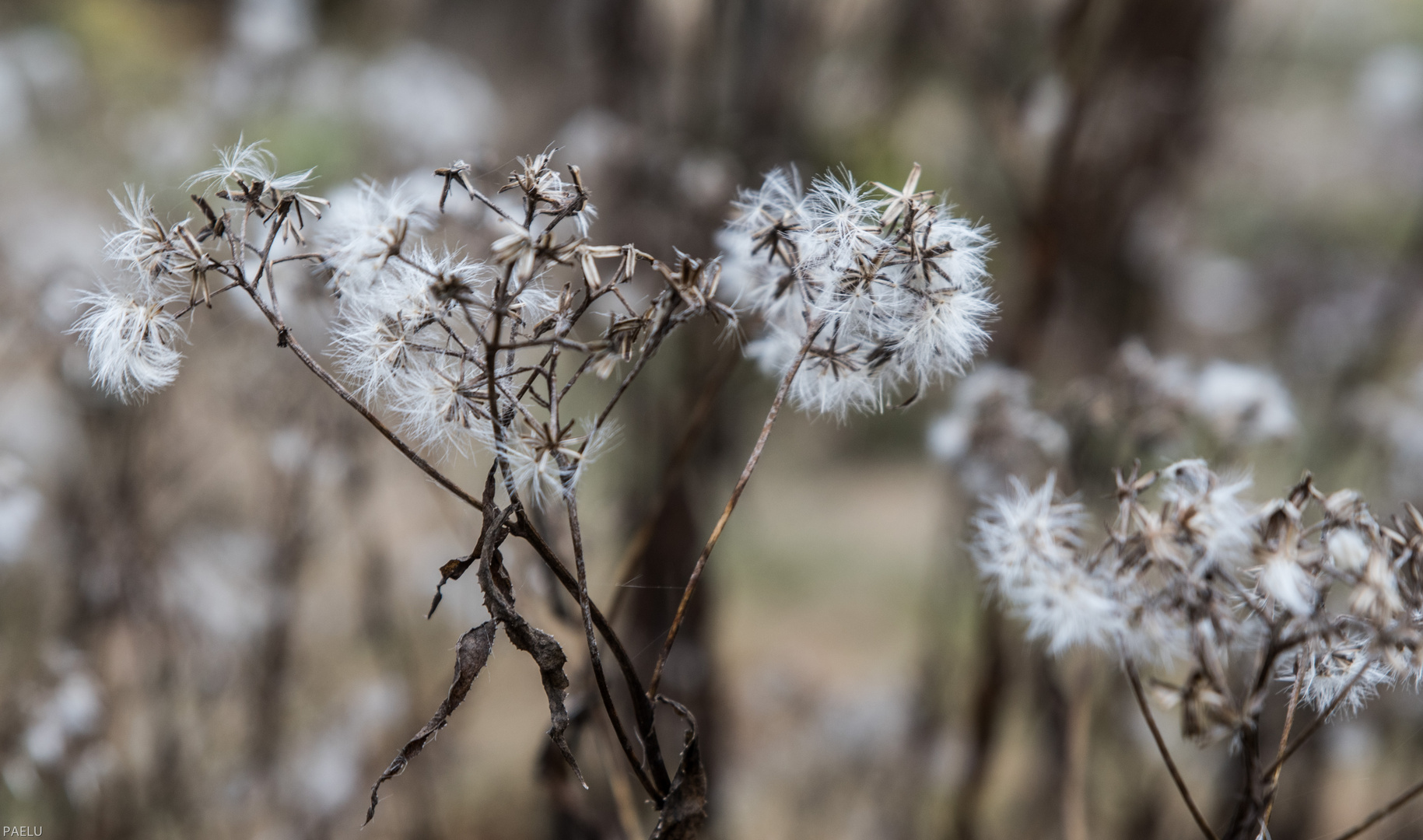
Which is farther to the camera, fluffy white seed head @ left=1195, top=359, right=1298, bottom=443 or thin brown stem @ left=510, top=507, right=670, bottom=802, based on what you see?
fluffy white seed head @ left=1195, top=359, right=1298, bottom=443

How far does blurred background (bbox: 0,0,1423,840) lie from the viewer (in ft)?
4.80

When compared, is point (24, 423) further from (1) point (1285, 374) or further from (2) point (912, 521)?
(1) point (1285, 374)

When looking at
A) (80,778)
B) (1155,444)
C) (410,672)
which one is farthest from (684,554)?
(80,778)

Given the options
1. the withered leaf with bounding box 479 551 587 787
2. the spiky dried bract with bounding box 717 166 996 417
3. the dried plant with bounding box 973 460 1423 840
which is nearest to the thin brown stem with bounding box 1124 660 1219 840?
the dried plant with bounding box 973 460 1423 840

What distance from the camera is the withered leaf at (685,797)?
0.64 metres

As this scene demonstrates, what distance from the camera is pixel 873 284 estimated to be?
2.37ft

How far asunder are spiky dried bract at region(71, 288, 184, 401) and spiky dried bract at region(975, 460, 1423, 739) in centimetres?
82

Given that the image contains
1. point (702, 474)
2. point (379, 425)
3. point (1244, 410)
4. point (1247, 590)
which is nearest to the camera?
point (379, 425)

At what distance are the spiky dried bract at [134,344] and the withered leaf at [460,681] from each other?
35 centimetres

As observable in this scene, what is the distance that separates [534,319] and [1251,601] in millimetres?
657

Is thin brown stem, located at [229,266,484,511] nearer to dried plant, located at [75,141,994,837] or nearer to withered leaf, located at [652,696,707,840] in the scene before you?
dried plant, located at [75,141,994,837]

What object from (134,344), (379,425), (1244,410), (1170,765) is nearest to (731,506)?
(379,425)

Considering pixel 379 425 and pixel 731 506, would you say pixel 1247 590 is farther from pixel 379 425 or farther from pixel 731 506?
pixel 379 425

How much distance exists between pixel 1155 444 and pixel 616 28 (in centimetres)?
152
